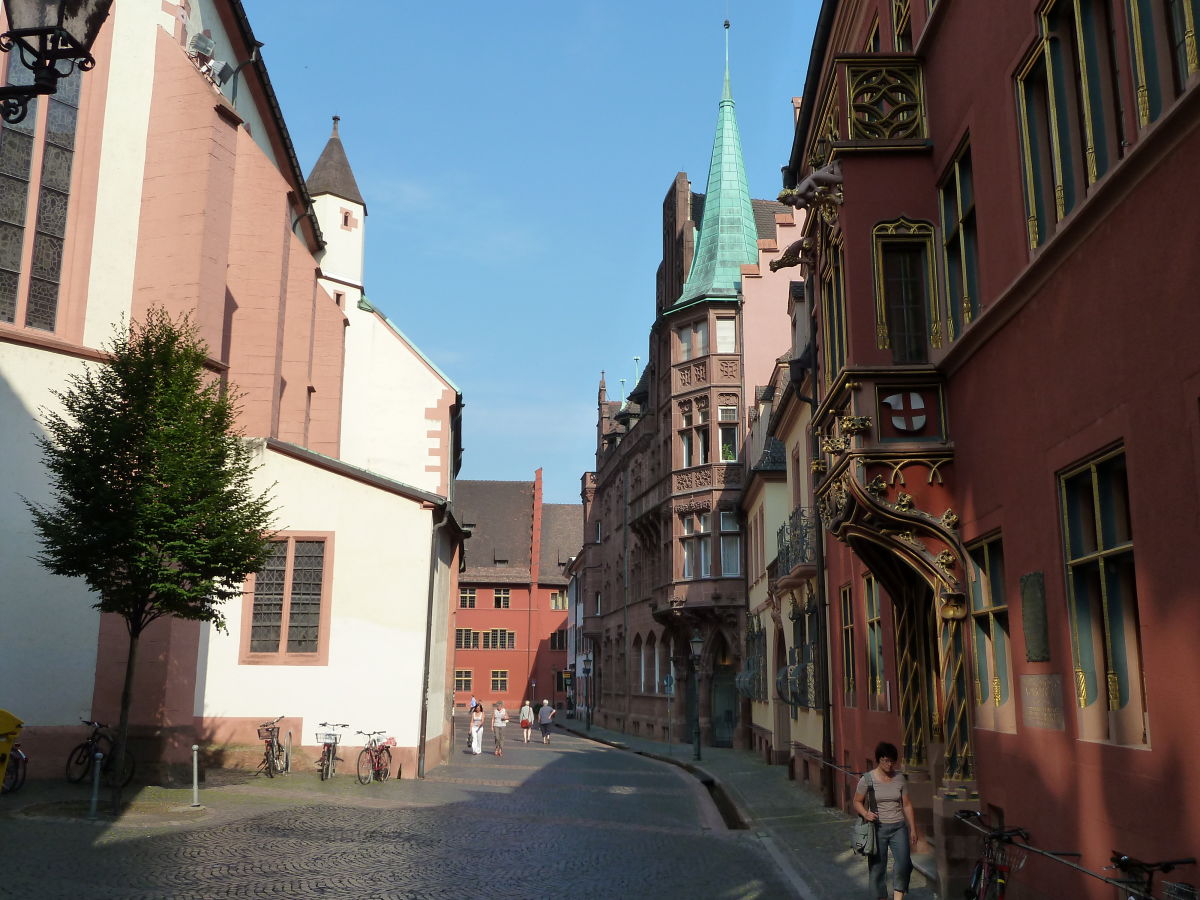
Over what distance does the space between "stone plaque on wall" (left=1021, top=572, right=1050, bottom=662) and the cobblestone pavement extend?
12.6 feet

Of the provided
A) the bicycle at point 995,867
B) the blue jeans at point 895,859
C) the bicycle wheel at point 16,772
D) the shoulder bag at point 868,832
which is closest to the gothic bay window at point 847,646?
the shoulder bag at point 868,832

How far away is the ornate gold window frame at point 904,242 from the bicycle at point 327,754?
47.9 ft

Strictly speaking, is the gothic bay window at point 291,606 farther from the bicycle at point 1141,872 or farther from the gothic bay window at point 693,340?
the gothic bay window at point 693,340

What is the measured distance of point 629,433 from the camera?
173 feet

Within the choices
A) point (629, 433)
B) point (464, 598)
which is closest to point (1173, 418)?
point (629, 433)

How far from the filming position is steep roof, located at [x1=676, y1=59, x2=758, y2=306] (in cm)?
4138

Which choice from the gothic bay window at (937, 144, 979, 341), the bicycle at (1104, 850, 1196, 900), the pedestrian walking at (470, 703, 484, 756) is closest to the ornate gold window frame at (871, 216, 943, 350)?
the gothic bay window at (937, 144, 979, 341)

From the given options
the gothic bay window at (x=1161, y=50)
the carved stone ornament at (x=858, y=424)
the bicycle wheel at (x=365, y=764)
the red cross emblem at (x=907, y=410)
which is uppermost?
the gothic bay window at (x=1161, y=50)

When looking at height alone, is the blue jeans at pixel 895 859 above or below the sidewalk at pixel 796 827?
above

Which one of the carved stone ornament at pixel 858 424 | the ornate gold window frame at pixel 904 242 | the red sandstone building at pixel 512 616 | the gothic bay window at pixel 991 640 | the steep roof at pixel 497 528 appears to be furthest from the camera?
the steep roof at pixel 497 528

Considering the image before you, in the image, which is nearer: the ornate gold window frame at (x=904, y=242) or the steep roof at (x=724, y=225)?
the ornate gold window frame at (x=904, y=242)

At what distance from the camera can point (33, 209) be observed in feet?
62.7

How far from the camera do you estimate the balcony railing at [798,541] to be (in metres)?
20.8

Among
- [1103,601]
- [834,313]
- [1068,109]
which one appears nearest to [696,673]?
[834,313]
